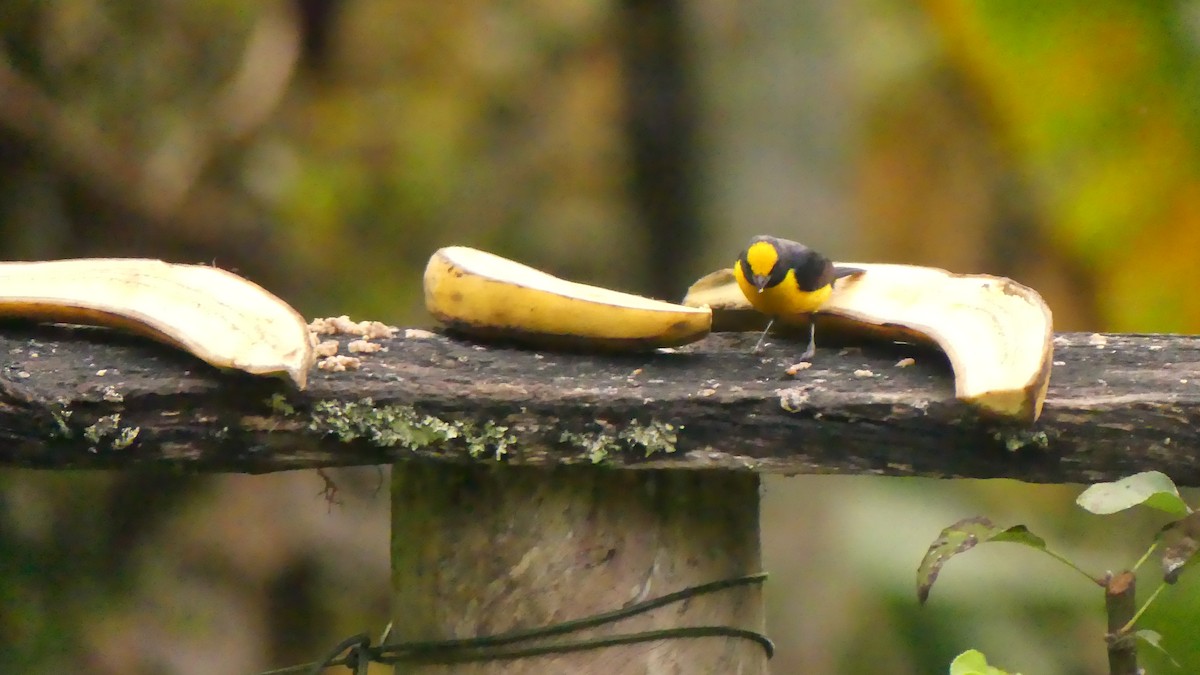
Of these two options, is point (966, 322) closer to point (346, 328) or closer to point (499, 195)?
point (346, 328)

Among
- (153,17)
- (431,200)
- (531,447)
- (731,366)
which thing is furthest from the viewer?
(431,200)

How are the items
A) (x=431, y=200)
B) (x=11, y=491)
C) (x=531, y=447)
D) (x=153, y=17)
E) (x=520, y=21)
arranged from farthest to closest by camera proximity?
(x=520, y=21) → (x=431, y=200) → (x=153, y=17) → (x=11, y=491) → (x=531, y=447)

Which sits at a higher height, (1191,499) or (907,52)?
(907,52)

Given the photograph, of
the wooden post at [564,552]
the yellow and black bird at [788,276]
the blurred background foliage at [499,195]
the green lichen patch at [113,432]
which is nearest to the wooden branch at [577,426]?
the green lichen patch at [113,432]

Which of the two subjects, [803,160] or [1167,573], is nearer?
[1167,573]

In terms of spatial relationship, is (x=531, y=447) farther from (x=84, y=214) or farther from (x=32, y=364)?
(x=84, y=214)

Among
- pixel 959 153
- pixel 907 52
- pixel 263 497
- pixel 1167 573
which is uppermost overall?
pixel 907 52

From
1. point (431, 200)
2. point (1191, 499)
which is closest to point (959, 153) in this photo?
point (431, 200)

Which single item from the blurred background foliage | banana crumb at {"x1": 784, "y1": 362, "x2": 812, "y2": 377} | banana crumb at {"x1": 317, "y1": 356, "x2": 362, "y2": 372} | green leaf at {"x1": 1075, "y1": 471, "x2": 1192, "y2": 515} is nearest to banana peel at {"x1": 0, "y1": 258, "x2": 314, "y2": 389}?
banana crumb at {"x1": 317, "y1": 356, "x2": 362, "y2": 372}
